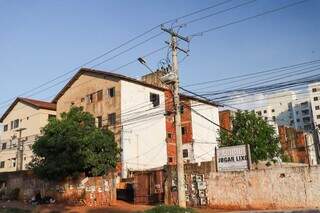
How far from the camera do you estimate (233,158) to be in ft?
83.4

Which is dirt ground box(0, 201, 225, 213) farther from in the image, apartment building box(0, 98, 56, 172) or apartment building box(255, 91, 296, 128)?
apartment building box(255, 91, 296, 128)

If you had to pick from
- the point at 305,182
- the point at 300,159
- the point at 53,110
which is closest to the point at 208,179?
the point at 305,182

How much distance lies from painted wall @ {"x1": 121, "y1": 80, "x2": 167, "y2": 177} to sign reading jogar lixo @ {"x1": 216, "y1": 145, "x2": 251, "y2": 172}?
57.8 ft

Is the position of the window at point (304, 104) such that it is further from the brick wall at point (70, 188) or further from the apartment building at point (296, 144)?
the brick wall at point (70, 188)

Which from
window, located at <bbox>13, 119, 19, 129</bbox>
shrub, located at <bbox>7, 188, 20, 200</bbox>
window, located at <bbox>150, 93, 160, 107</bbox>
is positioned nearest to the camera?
shrub, located at <bbox>7, 188, 20, 200</bbox>

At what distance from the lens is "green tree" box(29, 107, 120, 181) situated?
3297 cm

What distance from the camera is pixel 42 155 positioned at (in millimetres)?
34625

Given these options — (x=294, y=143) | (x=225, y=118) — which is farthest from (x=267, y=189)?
(x=294, y=143)

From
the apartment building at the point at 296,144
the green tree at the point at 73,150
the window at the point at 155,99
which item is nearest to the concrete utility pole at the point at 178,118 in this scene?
the green tree at the point at 73,150

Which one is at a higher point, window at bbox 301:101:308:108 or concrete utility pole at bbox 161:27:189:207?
window at bbox 301:101:308:108

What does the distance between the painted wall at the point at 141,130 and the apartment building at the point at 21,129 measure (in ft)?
52.6

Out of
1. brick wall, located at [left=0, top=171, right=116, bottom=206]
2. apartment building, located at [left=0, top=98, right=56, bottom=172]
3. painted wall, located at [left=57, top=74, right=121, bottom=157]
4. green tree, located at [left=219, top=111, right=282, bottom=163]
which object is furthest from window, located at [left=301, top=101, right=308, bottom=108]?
brick wall, located at [left=0, top=171, right=116, bottom=206]

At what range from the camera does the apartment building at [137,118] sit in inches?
1716

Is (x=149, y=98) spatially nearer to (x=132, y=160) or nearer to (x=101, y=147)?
(x=132, y=160)
